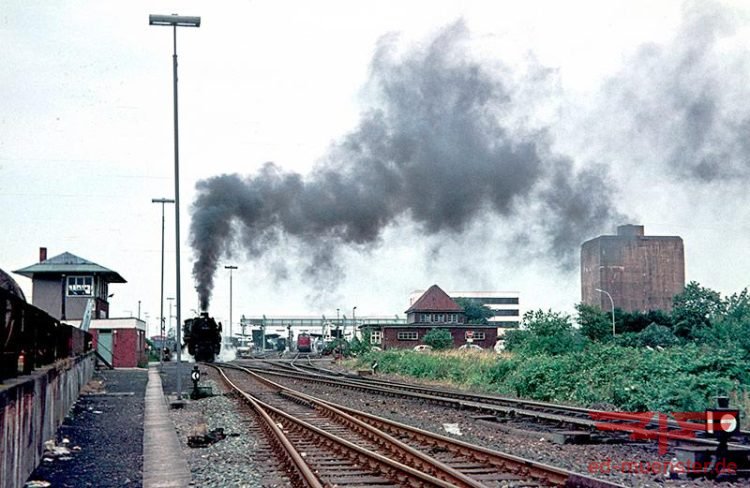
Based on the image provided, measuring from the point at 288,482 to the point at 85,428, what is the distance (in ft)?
25.3

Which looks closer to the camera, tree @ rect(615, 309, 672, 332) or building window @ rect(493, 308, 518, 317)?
tree @ rect(615, 309, 672, 332)

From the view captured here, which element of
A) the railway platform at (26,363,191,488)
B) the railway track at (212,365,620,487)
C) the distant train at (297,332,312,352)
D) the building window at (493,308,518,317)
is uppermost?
the building window at (493,308,518,317)

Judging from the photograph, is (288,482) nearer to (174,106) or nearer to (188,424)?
(188,424)

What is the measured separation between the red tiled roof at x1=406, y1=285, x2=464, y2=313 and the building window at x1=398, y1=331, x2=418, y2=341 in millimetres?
9964

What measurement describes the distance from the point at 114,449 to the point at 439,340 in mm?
55508

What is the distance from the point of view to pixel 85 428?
15.9 m

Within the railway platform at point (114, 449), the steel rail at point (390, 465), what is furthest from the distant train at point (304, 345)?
the steel rail at point (390, 465)

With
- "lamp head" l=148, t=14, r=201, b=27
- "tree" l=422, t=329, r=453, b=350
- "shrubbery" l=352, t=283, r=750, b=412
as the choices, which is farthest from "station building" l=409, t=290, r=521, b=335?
"lamp head" l=148, t=14, r=201, b=27

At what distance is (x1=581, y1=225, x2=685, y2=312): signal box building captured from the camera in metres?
66.3

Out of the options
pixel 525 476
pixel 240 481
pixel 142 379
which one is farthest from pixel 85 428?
pixel 142 379

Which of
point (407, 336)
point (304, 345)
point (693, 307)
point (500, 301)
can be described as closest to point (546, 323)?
point (693, 307)

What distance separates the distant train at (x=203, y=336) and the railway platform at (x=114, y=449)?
26062 mm

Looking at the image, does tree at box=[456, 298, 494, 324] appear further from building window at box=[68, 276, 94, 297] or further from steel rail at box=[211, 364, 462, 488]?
steel rail at box=[211, 364, 462, 488]

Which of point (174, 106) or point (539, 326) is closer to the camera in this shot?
point (174, 106)
